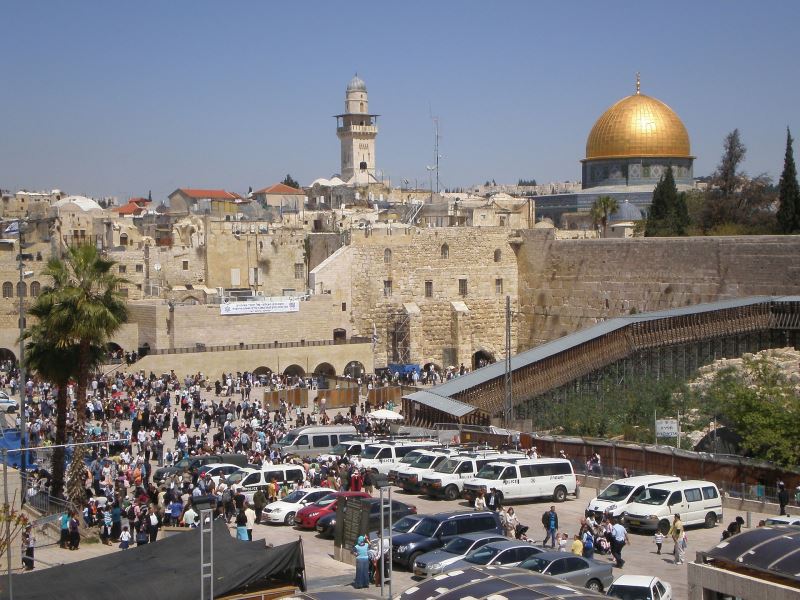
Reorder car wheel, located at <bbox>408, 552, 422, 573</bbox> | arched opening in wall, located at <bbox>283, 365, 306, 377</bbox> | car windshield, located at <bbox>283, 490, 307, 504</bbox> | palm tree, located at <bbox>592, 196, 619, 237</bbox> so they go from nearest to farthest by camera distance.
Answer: car wheel, located at <bbox>408, 552, 422, 573</bbox> → car windshield, located at <bbox>283, 490, 307, 504</bbox> → arched opening in wall, located at <bbox>283, 365, 306, 377</bbox> → palm tree, located at <bbox>592, 196, 619, 237</bbox>

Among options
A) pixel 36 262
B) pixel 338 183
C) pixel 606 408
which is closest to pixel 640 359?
pixel 606 408

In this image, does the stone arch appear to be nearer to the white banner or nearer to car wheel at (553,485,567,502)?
the white banner

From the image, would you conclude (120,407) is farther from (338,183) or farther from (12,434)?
(338,183)

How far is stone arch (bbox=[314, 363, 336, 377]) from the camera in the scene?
39312 mm

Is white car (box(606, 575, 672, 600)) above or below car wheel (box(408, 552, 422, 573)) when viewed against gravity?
→ above

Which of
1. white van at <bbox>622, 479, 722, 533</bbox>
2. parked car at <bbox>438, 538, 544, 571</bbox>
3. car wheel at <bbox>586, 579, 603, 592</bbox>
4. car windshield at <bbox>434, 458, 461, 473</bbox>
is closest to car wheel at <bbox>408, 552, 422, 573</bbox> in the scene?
parked car at <bbox>438, 538, 544, 571</bbox>

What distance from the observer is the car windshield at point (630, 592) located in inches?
469

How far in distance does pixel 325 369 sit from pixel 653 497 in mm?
23489

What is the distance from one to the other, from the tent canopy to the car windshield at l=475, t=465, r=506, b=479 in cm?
648

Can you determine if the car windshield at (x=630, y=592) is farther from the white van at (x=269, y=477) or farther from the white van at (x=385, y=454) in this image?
the white van at (x=385, y=454)

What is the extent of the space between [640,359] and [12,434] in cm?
1660

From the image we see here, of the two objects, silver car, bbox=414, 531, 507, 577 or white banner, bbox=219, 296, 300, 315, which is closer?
silver car, bbox=414, 531, 507, 577

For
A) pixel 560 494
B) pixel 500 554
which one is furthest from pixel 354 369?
pixel 500 554

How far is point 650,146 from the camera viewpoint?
61.6m
